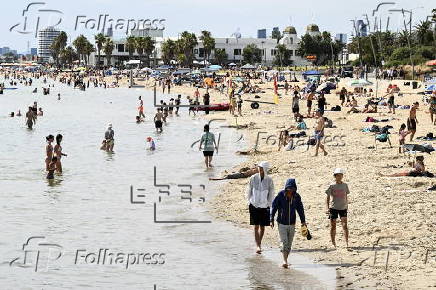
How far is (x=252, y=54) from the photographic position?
486ft

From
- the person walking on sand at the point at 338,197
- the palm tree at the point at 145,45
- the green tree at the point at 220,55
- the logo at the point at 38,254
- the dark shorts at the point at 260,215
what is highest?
the palm tree at the point at 145,45

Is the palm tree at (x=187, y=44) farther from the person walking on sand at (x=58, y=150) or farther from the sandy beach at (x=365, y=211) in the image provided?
the person walking on sand at (x=58, y=150)

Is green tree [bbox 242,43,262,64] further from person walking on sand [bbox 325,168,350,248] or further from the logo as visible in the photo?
person walking on sand [bbox 325,168,350,248]

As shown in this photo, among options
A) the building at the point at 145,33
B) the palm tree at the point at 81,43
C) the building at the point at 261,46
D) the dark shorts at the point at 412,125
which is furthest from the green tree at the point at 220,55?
the dark shorts at the point at 412,125

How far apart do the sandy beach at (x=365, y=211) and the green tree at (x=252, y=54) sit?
390ft

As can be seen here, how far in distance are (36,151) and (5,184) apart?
10.7m

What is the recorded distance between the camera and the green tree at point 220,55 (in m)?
150

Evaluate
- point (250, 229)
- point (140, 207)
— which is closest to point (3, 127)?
point (140, 207)

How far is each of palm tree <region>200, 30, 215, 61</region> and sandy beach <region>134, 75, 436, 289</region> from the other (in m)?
119

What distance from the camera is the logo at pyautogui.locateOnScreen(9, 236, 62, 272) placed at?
13.6 m

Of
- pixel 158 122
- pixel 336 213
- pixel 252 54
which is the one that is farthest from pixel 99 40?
pixel 336 213

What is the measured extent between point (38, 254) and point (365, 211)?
6395 mm

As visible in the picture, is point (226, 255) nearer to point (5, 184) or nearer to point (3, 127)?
point (5, 184)

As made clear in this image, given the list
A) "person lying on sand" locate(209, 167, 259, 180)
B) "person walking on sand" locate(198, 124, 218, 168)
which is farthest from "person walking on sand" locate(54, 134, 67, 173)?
"person lying on sand" locate(209, 167, 259, 180)
